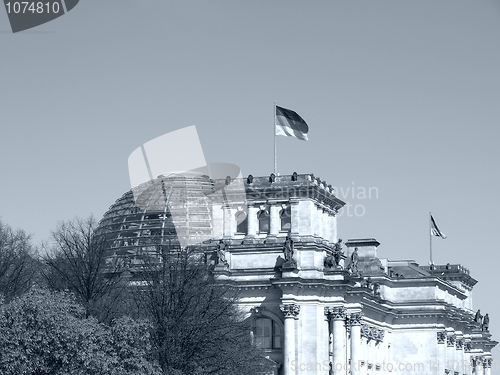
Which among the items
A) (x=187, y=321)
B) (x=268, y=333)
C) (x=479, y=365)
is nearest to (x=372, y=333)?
(x=268, y=333)

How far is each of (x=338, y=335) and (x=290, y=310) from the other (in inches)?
260

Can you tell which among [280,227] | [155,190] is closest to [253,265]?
[280,227]

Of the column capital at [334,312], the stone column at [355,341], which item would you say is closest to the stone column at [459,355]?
the stone column at [355,341]

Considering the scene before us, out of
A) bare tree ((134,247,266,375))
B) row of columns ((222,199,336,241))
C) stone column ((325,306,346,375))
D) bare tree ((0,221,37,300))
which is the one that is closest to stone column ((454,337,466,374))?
row of columns ((222,199,336,241))

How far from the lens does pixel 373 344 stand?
147625 mm

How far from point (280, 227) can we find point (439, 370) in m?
43.9

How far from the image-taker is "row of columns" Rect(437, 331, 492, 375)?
161000mm

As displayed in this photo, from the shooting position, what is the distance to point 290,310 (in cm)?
12050

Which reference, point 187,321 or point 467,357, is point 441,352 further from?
point 187,321

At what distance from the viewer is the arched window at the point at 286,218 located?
12600 centimetres

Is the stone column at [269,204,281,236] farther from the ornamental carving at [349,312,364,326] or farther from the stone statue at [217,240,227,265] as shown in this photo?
the ornamental carving at [349,312,364,326]

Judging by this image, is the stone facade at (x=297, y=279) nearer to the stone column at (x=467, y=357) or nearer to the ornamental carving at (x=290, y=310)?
the ornamental carving at (x=290, y=310)

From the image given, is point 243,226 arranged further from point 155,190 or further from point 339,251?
point 155,190

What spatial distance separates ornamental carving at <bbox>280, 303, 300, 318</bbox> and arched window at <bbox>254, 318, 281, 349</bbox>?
10.5 ft
